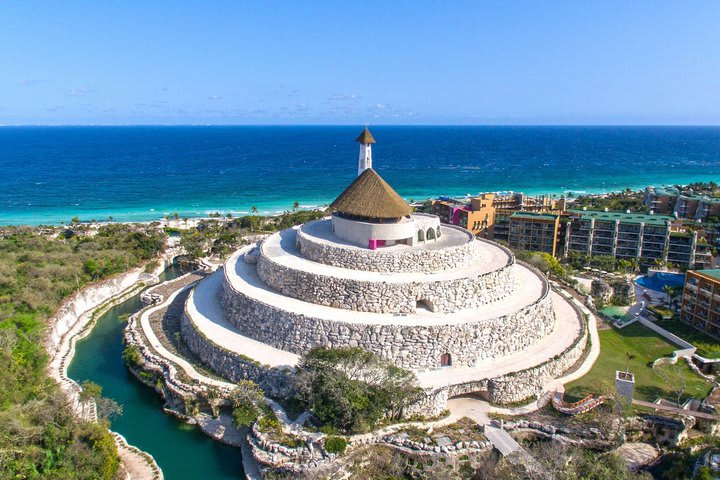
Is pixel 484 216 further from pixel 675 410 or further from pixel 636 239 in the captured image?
pixel 675 410

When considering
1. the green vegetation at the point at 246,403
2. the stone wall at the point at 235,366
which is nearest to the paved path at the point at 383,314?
the stone wall at the point at 235,366

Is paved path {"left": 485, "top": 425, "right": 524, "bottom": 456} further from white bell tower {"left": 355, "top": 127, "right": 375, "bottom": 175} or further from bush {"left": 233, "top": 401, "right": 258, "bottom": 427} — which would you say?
white bell tower {"left": 355, "top": 127, "right": 375, "bottom": 175}

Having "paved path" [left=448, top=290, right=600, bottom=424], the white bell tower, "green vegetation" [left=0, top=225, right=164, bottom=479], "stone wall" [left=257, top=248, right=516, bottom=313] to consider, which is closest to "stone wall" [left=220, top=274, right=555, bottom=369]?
"stone wall" [left=257, top=248, right=516, bottom=313]

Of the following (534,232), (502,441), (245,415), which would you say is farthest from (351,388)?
(534,232)

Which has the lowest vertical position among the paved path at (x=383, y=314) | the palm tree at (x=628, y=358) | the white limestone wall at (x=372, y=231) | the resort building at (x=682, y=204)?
the palm tree at (x=628, y=358)

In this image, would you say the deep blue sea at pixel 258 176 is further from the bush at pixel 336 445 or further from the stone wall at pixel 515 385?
the bush at pixel 336 445

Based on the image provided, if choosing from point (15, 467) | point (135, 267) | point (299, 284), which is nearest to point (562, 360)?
point (299, 284)
